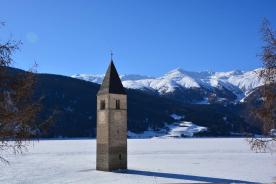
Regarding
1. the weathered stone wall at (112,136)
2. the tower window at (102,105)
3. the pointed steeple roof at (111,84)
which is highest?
the pointed steeple roof at (111,84)

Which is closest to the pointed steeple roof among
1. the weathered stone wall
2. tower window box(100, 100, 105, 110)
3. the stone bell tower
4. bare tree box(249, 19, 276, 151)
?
the stone bell tower

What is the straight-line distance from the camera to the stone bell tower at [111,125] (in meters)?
53.2

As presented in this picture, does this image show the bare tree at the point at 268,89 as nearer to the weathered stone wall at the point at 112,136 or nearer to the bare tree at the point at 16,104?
the bare tree at the point at 16,104

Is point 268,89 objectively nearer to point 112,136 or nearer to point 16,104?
point 16,104

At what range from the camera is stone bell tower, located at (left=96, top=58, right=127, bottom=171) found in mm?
53156

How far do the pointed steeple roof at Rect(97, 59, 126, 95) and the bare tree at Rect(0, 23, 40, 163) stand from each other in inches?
1859

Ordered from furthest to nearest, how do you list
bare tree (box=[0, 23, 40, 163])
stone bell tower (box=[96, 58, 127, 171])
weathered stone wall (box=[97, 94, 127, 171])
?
stone bell tower (box=[96, 58, 127, 171]) → weathered stone wall (box=[97, 94, 127, 171]) → bare tree (box=[0, 23, 40, 163])

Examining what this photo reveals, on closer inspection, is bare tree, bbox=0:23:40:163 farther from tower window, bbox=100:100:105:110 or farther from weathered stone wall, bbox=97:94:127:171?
tower window, bbox=100:100:105:110

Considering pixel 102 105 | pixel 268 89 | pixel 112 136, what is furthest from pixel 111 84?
pixel 268 89

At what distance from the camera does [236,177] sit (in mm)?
37500

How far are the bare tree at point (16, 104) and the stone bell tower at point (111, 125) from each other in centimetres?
4179

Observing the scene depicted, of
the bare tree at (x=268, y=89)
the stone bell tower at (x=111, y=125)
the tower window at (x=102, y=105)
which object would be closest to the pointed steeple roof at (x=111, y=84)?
the stone bell tower at (x=111, y=125)

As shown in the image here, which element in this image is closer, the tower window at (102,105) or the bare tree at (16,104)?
the bare tree at (16,104)

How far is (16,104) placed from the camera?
1027 centimetres
